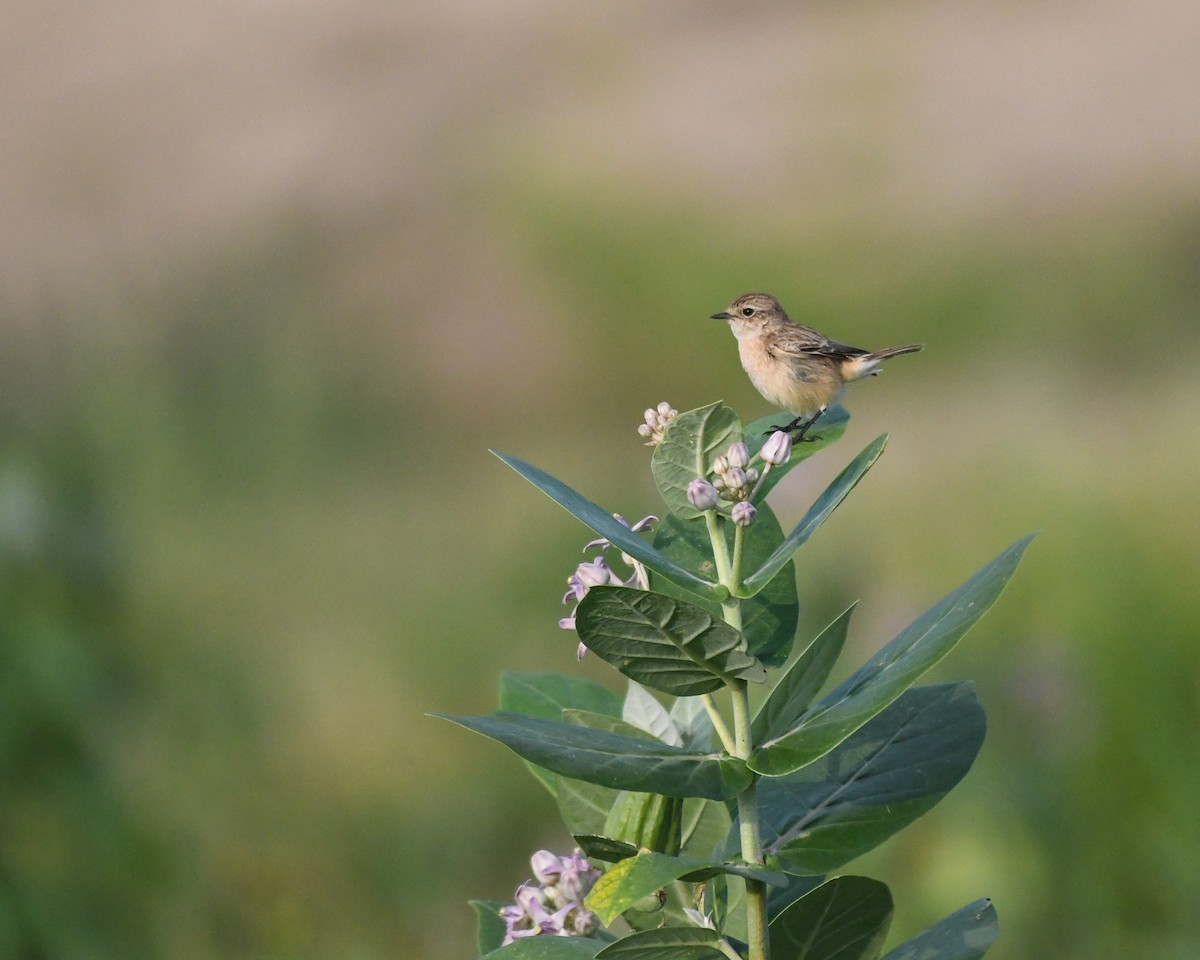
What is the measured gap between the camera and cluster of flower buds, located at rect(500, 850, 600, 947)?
2.77 ft

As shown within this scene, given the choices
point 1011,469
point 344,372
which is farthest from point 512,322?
point 1011,469

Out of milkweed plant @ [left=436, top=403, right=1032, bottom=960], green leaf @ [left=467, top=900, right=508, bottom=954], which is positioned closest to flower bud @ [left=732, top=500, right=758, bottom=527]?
milkweed plant @ [left=436, top=403, right=1032, bottom=960]

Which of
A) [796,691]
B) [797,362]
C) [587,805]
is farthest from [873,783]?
[797,362]

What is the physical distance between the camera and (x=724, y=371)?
884 cm

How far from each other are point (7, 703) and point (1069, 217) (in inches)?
330

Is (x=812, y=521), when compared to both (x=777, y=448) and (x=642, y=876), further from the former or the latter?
(x=642, y=876)

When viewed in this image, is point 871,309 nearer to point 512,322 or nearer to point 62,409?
point 512,322

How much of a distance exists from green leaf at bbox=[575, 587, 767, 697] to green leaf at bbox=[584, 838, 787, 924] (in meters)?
0.11

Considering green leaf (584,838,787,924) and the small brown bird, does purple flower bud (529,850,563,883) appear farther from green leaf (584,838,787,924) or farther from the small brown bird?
the small brown bird

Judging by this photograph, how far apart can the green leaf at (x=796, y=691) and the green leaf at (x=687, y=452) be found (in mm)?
120

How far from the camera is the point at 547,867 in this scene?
86cm

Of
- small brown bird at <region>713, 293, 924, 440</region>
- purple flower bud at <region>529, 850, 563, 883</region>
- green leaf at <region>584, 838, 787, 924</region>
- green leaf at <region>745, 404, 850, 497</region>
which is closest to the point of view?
green leaf at <region>584, 838, 787, 924</region>

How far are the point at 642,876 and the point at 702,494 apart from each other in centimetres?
24

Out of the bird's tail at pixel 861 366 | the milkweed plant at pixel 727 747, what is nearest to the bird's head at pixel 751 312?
the bird's tail at pixel 861 366
